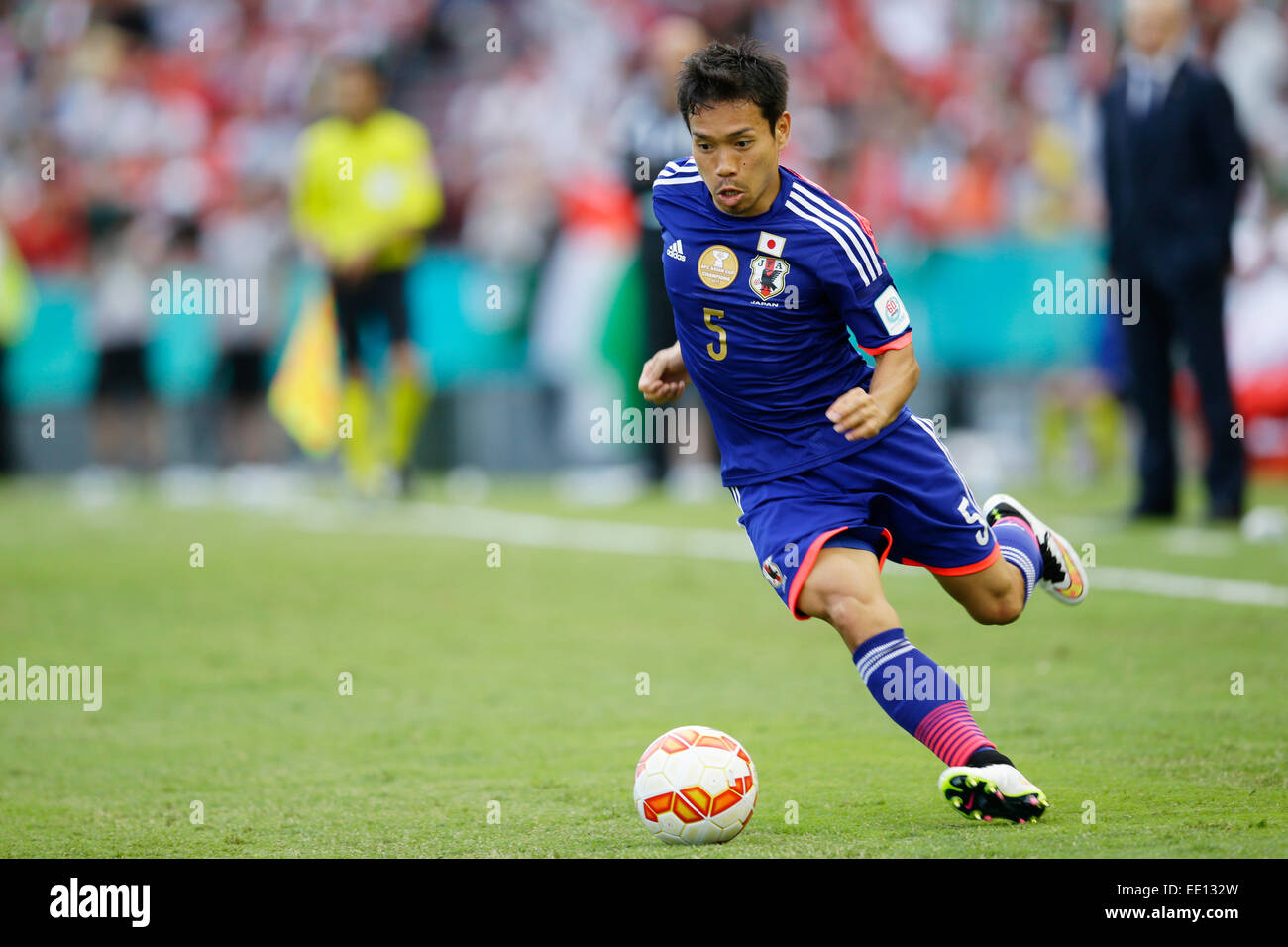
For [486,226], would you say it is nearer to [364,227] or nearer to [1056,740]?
[364,227]

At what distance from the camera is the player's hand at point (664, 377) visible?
538 centimetres

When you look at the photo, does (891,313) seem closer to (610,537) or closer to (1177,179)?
(1177,179)

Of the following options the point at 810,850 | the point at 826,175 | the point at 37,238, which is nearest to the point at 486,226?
the point at 826,175

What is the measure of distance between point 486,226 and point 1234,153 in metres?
8.41

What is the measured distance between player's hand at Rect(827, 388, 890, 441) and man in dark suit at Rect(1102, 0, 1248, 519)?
6251mm

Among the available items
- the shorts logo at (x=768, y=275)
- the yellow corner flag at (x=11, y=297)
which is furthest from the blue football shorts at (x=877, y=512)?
the yellow corner flag at (x=11, y=297)

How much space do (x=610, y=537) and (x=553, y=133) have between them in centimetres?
790

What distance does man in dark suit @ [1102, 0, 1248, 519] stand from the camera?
34.5 ft

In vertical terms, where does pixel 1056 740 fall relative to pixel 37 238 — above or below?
below

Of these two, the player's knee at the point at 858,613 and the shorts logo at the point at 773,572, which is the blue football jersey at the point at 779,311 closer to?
the shorts logo at the point at 773,572

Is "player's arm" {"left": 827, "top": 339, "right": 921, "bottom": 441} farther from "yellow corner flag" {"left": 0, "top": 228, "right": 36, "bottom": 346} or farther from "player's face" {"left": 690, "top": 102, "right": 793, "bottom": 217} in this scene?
"yellow corner flag" {"left": 0, "top": 228, "right": 36, "bottom": 346}

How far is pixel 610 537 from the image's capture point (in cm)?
1161

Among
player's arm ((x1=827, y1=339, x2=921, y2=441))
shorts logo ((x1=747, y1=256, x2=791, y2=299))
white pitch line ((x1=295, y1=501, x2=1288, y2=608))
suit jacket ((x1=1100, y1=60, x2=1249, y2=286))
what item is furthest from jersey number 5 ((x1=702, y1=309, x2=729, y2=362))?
suit jacket ((x1=1100, y1=60, x2=1249, y2=286))
